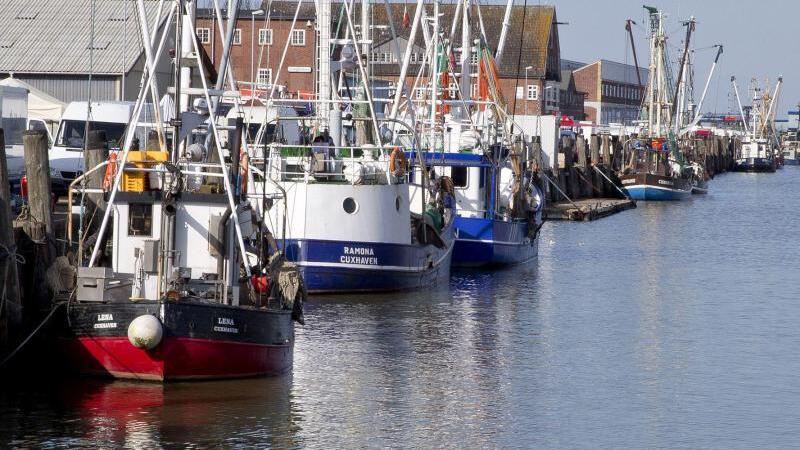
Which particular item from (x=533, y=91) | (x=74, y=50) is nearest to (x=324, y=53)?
(x=74, y=50)

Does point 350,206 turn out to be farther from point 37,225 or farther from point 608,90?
point 608,90

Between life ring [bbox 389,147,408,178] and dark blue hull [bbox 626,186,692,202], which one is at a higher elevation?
life ring [bbox 389,147,408,178]

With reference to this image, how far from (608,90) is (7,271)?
445 feet

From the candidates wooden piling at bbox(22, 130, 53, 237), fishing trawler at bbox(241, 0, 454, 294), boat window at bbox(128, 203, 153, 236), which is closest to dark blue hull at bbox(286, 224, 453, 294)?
fishing trawler at bbox(241, 0, 454, 294)

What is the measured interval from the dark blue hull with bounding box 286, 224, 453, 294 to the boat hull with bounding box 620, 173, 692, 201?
150ft

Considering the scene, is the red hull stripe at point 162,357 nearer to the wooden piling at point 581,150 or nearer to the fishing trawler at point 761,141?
the wooden piling at point 581,150

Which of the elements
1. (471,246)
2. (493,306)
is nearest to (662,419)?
(493,306)

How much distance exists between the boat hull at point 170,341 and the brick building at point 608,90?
12218 cm

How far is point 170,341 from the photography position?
1831 cm

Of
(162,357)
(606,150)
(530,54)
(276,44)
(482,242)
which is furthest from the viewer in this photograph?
(530,54)

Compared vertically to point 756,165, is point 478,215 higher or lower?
lower

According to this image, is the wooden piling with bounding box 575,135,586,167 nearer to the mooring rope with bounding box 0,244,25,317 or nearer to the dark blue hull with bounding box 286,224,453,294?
the dark blue hull with bounding box 286,224,453,294

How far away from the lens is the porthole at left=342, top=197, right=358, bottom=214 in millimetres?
27891

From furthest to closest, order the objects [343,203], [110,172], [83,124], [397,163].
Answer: [83,124], [397,163], [343,203], [110,172]
